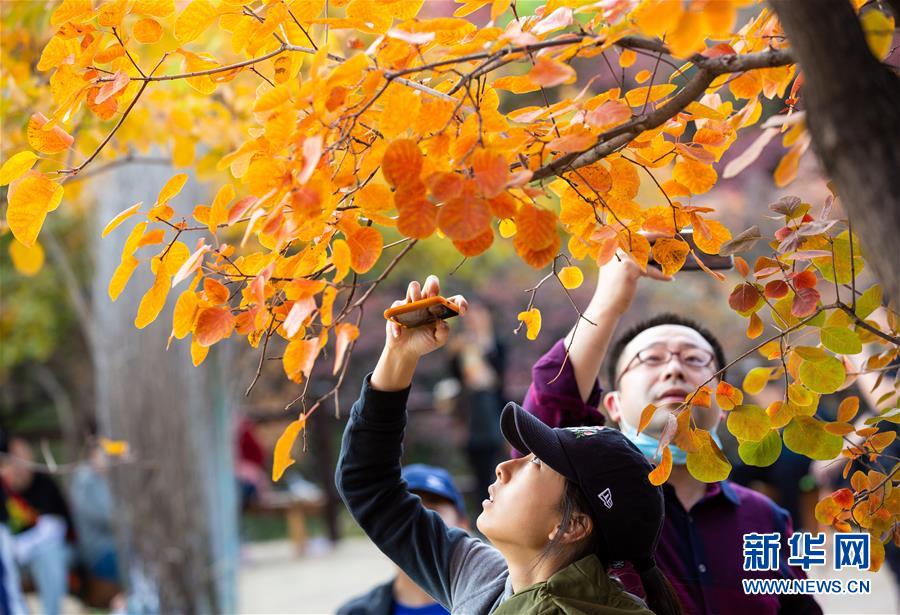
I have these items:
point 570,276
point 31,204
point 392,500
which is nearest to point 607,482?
point 570,276

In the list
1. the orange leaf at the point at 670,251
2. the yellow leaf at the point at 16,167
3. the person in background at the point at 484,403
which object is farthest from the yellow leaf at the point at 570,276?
the person in background at the point at 484,403

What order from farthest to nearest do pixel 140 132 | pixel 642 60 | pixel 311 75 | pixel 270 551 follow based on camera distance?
1. pixel 270 551
2. pixel 642 60
3. pixel 140 132
4. pixel 311 75

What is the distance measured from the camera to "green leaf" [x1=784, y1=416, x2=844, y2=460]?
171 cm

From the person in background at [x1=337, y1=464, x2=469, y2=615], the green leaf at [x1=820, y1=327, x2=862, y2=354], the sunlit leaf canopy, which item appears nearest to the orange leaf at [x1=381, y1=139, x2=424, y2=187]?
the sunlit leaf canopy

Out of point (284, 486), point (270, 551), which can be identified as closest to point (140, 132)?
point (270, 551)

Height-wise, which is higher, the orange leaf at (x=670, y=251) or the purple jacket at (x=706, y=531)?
the orange leaf at (x=670, y=251)

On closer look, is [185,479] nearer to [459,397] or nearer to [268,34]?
[459,397]

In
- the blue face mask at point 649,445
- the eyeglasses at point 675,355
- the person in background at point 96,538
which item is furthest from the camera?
the person in background at point 96,538

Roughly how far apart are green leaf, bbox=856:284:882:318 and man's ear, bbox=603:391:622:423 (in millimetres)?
761

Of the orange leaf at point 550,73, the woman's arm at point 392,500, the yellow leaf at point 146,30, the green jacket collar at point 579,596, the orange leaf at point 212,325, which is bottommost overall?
the green jacket collar at point 579,596

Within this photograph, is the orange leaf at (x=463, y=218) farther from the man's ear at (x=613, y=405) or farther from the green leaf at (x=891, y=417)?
the man's ear at (x=613, y=405)

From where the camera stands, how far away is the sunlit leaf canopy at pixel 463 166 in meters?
1.29

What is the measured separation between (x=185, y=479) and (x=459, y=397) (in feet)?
8.35

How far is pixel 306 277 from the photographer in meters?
1.58
